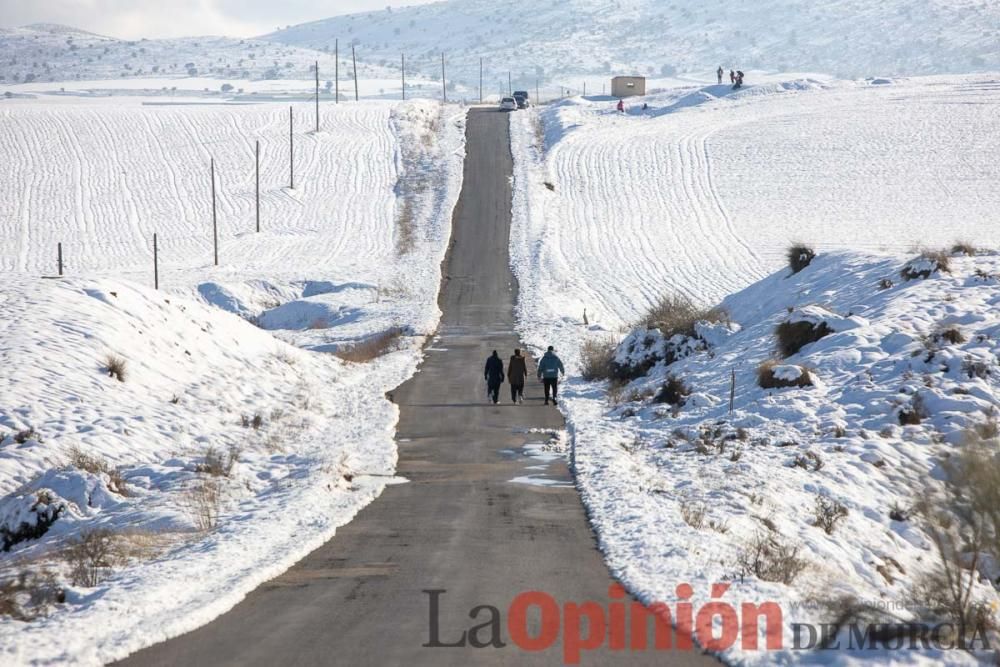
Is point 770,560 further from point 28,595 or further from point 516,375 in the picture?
point 516,375

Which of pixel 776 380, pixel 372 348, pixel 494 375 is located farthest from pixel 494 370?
pixel 372 348

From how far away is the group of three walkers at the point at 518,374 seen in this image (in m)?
25.7

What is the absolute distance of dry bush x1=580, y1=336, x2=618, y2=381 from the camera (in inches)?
1183

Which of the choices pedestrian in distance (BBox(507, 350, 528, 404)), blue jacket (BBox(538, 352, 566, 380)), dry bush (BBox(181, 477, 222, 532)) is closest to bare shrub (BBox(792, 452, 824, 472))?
blue jacket (BBox(538, 352, 566, 380))

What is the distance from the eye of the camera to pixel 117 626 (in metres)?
9.82

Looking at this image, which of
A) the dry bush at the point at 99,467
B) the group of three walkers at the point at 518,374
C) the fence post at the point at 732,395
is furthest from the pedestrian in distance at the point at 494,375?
the dry bush at the point at 99,467

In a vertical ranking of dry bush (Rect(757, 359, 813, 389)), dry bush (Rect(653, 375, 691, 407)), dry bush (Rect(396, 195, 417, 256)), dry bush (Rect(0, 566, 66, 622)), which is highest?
Result: dry bush (Rect(396, 195, 417, 256))

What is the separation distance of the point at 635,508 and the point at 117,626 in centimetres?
702

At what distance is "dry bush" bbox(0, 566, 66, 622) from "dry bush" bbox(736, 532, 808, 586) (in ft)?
21.7

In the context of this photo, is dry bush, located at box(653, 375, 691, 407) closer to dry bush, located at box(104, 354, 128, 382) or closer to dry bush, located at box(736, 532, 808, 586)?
dry bush, located at box(736, 532, 808, 586)

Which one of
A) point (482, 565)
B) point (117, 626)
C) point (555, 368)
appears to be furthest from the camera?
point (555, 368)

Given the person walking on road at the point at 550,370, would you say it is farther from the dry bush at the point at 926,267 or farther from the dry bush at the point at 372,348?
the dry bush at the point at 372,348

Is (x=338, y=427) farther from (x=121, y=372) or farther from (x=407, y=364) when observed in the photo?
(x=407, y=364)

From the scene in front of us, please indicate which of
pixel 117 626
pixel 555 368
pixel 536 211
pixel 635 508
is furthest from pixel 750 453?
pixel 536 211
